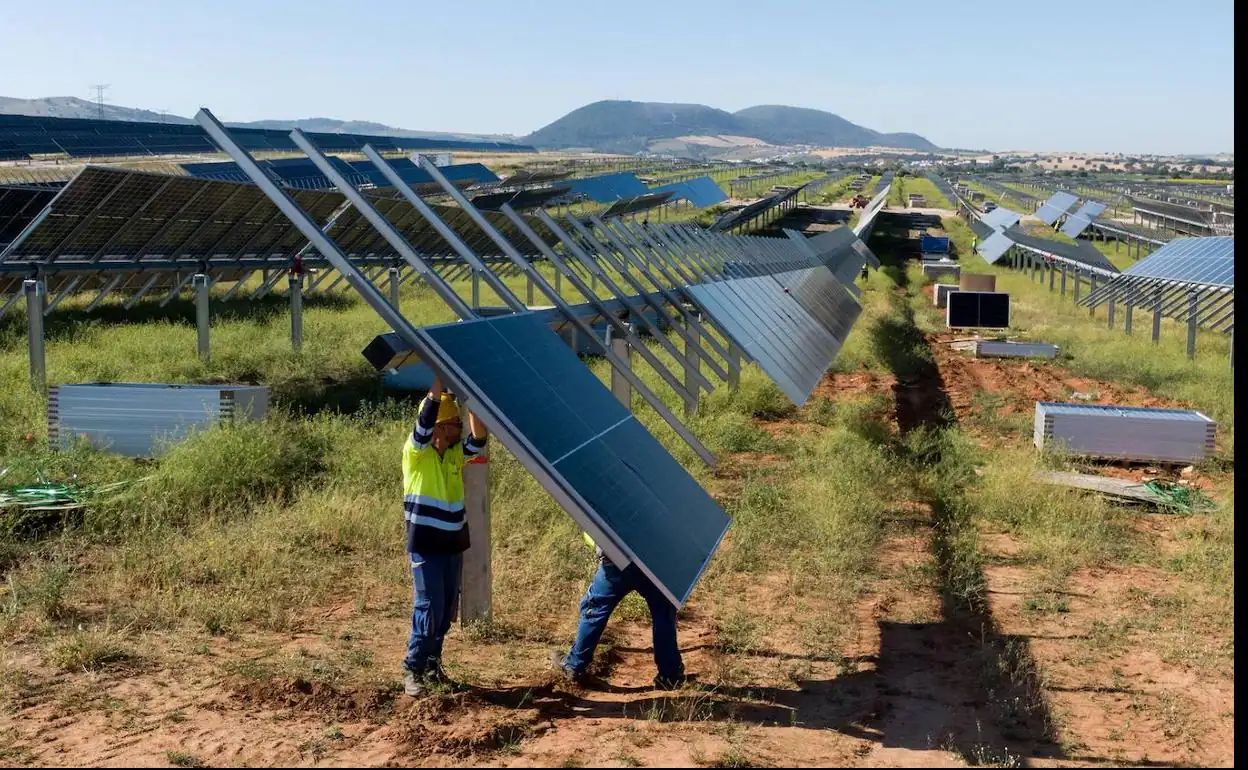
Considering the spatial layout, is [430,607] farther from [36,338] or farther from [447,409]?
[36,338]

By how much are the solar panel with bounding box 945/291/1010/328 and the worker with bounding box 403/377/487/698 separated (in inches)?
1063

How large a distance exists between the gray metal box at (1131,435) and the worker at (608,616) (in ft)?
31.1

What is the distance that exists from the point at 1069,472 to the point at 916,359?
39.7 ft

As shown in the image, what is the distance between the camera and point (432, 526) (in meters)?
7.22

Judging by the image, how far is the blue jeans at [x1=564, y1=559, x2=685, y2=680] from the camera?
24.3 feet

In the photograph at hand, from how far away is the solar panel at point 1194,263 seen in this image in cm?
2750

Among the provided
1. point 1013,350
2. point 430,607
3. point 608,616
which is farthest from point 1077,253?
point 430,607

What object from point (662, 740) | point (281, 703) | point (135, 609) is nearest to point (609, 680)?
point (662, 740)

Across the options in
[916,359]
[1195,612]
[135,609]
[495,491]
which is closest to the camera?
[135,609]

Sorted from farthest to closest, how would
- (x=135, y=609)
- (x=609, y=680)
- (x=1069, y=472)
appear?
(x=1069, y=472) < (x=135, y=609) < (x=609, y=680)

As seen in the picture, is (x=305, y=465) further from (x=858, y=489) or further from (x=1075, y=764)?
(x=1075, y=764)

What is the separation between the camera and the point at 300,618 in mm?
8531

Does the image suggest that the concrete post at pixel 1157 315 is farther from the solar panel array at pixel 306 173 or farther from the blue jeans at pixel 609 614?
the blue jeans at pixel 609 614

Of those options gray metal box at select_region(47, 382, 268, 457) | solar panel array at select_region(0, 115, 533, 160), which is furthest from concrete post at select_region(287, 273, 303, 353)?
solar panel array at select_region(0, 115, 533, 160)
